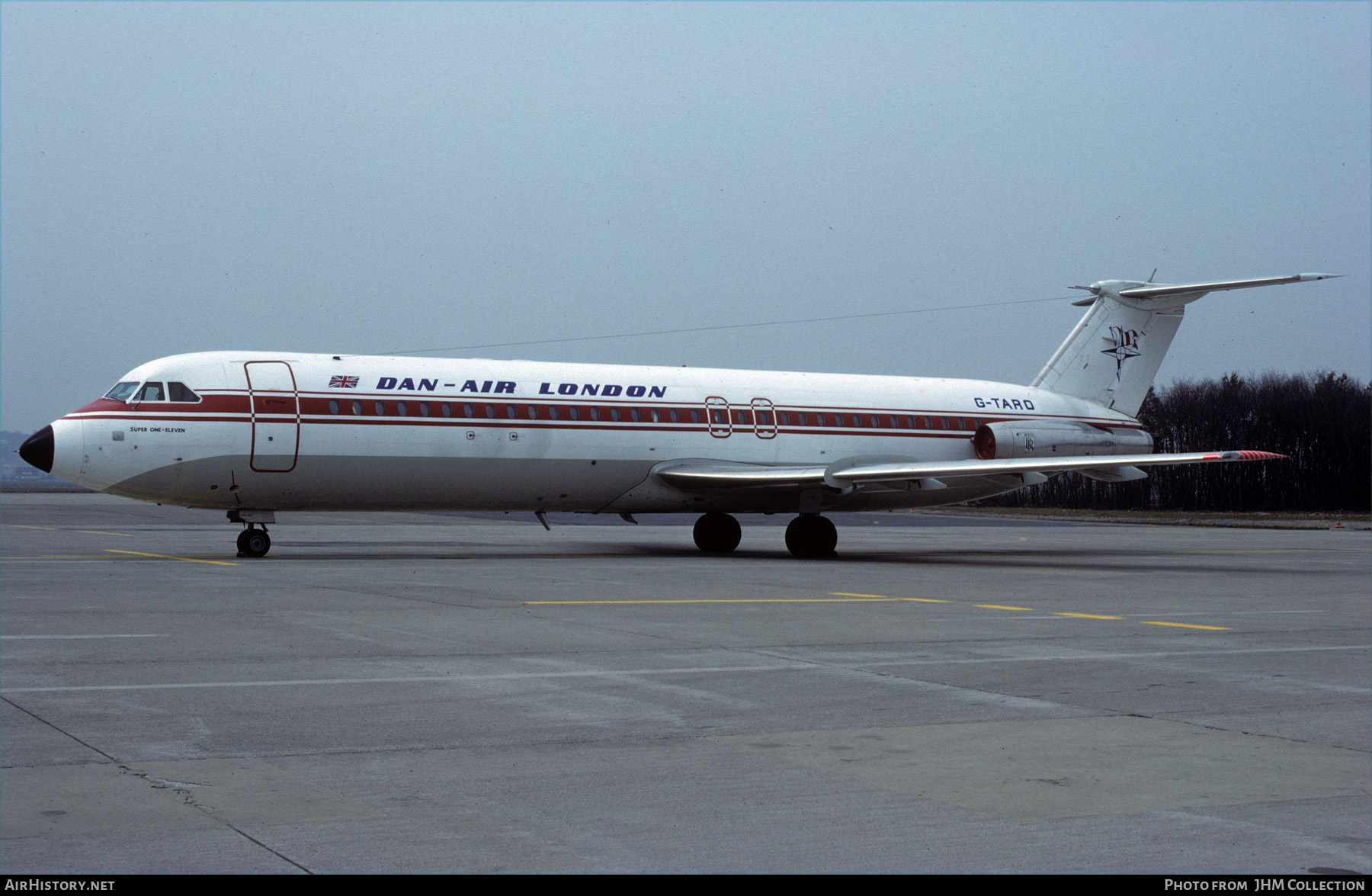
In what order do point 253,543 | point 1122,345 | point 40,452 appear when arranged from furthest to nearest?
point 1122,345
point 253,543
point 40,452

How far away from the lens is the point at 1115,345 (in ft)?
101

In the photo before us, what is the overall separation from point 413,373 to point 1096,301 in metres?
16.0

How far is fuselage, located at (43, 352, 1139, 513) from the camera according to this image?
2164 centimetres

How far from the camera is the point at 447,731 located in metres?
7.74

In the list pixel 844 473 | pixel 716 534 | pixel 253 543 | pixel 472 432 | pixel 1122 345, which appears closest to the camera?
pixel 253 543

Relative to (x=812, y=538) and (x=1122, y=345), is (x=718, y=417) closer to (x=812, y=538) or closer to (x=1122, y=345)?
(x=812, y=538)

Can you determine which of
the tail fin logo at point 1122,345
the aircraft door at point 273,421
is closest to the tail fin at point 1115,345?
the tail fin logo at point 1122,345

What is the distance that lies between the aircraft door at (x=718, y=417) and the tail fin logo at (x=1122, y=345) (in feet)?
32.4

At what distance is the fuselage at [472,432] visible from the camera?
2164 cm

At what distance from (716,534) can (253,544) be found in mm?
9333

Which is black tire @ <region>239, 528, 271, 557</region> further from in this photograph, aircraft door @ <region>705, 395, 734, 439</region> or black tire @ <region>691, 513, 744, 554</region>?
black tire @ <region>691, 513, 744, 554</region>

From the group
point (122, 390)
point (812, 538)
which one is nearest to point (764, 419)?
point (812, 538)

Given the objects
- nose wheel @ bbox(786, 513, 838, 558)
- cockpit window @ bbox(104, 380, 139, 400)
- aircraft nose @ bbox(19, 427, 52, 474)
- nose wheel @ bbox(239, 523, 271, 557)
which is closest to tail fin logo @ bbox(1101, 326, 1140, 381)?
nose wheel @ bbox(786, 513, 838, 558)

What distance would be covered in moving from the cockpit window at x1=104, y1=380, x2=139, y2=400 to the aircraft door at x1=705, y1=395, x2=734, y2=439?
33.2 feet
